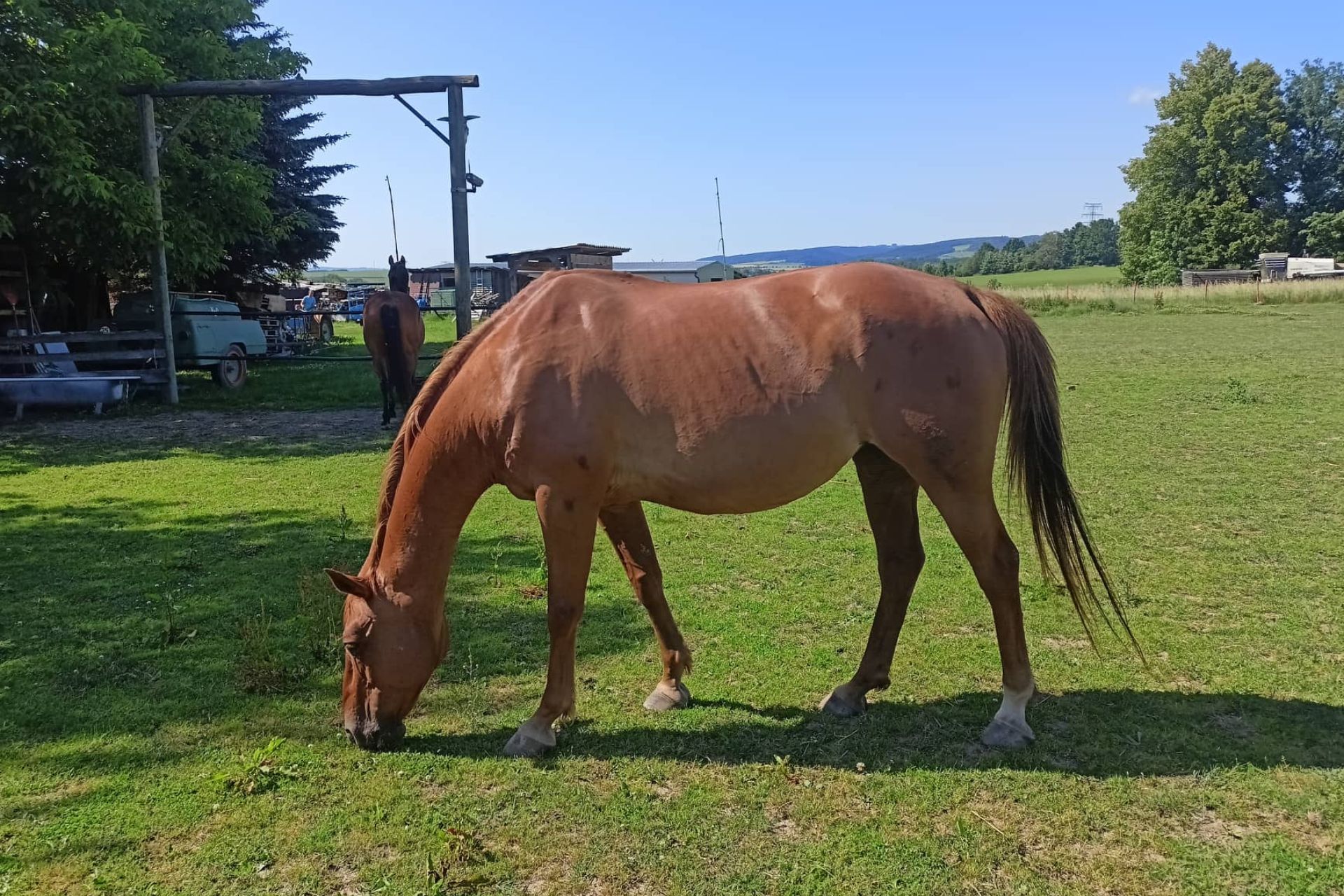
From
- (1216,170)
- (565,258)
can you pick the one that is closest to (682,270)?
(565,258)

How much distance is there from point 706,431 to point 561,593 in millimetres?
902

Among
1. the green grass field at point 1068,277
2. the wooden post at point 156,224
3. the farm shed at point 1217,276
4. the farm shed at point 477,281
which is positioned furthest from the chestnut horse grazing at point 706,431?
the green grass field at point 1068,277

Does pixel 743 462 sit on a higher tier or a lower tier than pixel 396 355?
lower

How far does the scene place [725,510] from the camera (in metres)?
3.51

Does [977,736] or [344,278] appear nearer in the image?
[977,736]

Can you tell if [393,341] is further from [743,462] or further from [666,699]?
[743,462]

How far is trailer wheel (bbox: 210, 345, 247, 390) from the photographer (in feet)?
49.9

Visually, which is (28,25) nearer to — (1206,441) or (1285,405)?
(1206,441)

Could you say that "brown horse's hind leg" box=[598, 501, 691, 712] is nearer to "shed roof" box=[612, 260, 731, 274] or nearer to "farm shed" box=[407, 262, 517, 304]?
"farm shed" box=[407, 262, 517, 304]

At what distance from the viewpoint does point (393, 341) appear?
10.8 meters

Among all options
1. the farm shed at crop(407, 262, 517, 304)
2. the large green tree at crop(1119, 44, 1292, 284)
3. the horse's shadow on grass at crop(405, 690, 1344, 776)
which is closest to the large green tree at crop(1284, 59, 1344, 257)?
the large green tree at crop(1119, 44, 1292, 284)

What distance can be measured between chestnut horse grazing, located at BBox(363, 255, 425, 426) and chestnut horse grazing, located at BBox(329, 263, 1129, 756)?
7.69 metres

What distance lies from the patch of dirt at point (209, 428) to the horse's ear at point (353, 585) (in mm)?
7289

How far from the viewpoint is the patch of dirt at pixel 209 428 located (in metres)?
10.6
